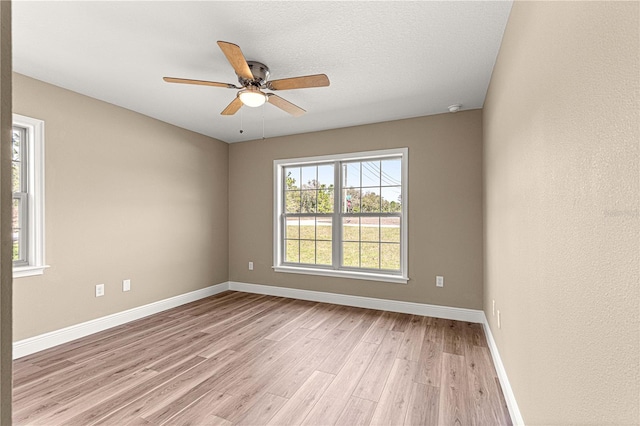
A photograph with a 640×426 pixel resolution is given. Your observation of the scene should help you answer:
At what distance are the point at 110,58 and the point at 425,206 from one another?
3.51 m

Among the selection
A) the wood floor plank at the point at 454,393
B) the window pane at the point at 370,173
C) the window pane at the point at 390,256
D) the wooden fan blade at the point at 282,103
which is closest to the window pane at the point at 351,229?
the window pane at the point at 390,256

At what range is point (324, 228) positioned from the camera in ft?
14.9

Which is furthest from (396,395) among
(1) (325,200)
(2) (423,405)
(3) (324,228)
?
(1) (325,200)

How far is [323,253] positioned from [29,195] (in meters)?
3.34

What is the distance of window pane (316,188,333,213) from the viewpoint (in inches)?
177

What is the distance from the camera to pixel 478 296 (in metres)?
3.54

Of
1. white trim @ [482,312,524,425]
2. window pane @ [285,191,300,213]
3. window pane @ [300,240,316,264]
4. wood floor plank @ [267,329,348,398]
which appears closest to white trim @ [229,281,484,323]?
window pane @ [300,240,316,264]

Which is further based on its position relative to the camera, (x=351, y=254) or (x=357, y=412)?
(x=351, y=254)

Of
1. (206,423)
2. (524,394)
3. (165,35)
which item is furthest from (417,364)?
(165,35)

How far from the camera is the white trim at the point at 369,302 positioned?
11.8ft

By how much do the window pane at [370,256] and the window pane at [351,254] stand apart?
2.6 inches

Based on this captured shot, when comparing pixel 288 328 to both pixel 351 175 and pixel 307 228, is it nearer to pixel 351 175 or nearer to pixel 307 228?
pixel 307 228

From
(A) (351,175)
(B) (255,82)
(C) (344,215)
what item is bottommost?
(C) (344,215)

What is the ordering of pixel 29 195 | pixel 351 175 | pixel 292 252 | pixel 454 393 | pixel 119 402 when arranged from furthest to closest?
pixel 292 252 < pixel 351 175 < pixel 29 195 < pixel 454 393 < pixel 119 402
